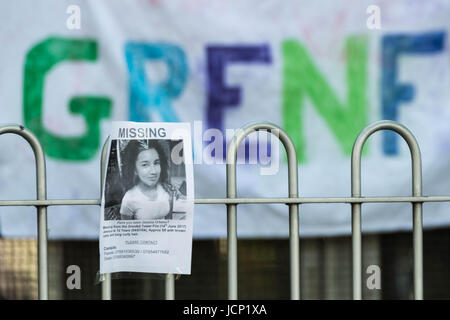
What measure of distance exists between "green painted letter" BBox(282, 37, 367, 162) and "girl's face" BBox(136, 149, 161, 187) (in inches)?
36.6

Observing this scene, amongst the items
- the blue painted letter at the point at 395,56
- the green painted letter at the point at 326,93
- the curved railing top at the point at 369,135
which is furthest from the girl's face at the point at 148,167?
the blue painted letter at the point at 395,56

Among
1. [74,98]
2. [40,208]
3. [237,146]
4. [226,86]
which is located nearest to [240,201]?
[237,146]

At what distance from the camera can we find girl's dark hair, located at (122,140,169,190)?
2490mm

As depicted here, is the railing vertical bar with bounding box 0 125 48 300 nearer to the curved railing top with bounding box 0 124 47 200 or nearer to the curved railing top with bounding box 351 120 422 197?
the curved railing top with bounding box 0 124 47 200

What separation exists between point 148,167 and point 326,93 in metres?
1.05

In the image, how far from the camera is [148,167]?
249 centimetres

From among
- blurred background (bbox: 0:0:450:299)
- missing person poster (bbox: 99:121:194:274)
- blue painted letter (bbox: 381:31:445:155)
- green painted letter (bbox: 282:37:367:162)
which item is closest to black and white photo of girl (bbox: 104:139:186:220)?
missing person poster (bbox: 99:121:194:274)

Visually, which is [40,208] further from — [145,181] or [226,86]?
[226,86]

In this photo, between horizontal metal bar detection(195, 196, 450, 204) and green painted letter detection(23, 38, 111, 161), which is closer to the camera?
horizontal metal bar detection(195, 196, 450, 204)

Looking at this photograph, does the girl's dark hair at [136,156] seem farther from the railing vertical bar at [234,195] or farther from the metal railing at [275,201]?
the railing vertical bar at [234,195]

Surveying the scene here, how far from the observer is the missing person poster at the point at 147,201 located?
8.12ft

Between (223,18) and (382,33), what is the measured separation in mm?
593

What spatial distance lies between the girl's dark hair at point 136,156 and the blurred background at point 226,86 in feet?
2.64
